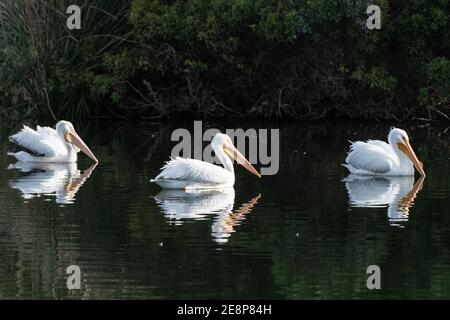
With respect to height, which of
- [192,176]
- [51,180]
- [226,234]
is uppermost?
[192,176]

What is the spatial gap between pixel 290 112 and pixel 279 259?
1585cm

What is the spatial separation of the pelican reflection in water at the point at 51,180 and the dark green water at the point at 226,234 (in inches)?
0.9

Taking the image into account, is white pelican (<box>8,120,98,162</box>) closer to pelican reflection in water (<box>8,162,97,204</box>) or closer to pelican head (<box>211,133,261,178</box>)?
pelican reflection in water (<box>8,162,97,204</box>)

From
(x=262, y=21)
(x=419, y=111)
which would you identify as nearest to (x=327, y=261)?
(x=262, y=21)

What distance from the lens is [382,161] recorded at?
55.7 feet

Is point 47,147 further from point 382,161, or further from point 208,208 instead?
point 208,208

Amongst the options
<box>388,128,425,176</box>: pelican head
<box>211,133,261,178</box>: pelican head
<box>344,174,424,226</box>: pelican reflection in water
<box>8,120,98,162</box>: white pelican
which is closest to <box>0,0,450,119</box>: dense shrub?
<box>8,120,98,162</box>: white pelican

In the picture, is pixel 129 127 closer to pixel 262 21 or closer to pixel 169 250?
pixel 262 21

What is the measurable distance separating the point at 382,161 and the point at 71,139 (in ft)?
15.6

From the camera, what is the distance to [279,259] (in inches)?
437

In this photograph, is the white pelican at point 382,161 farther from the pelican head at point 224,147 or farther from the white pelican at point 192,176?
the white pelican at point 192,176

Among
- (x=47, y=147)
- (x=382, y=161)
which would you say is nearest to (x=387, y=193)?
(x=382, y=161)
